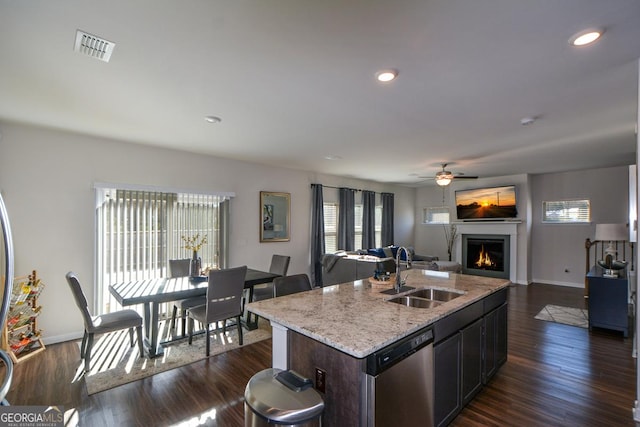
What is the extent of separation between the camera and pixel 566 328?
13.9 ft

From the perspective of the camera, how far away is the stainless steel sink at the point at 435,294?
8.97 feet

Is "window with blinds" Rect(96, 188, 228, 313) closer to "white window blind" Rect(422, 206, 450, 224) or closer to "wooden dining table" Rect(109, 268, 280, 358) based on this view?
"wooden dining table" Rect(109, 268, 280, 358)

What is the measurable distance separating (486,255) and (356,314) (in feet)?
23.5

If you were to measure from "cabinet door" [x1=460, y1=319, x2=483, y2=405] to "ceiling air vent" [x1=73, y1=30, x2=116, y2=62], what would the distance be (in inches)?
128

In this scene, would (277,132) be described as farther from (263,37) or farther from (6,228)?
(6,228)

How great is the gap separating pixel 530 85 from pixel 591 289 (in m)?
3.39

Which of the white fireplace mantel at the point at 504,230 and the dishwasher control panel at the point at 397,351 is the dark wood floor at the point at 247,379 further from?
the white fireplace mantel at the point at 504,230

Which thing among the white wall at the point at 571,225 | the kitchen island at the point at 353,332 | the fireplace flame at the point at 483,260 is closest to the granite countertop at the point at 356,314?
the kitchen island at the point at 353,332

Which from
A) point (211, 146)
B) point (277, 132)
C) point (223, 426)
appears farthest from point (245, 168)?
point (223, 426)

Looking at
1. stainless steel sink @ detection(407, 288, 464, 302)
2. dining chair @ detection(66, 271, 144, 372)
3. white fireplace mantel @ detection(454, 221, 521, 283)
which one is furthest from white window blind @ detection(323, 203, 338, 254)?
dining chair @ detection(66, 271, 144, 372)

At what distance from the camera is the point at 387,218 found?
8.66m

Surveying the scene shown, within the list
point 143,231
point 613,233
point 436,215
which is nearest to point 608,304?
point 613,233

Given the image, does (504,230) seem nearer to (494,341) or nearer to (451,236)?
(451,236)

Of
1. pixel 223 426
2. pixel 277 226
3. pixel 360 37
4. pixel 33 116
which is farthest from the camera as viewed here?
pixel 277 226
